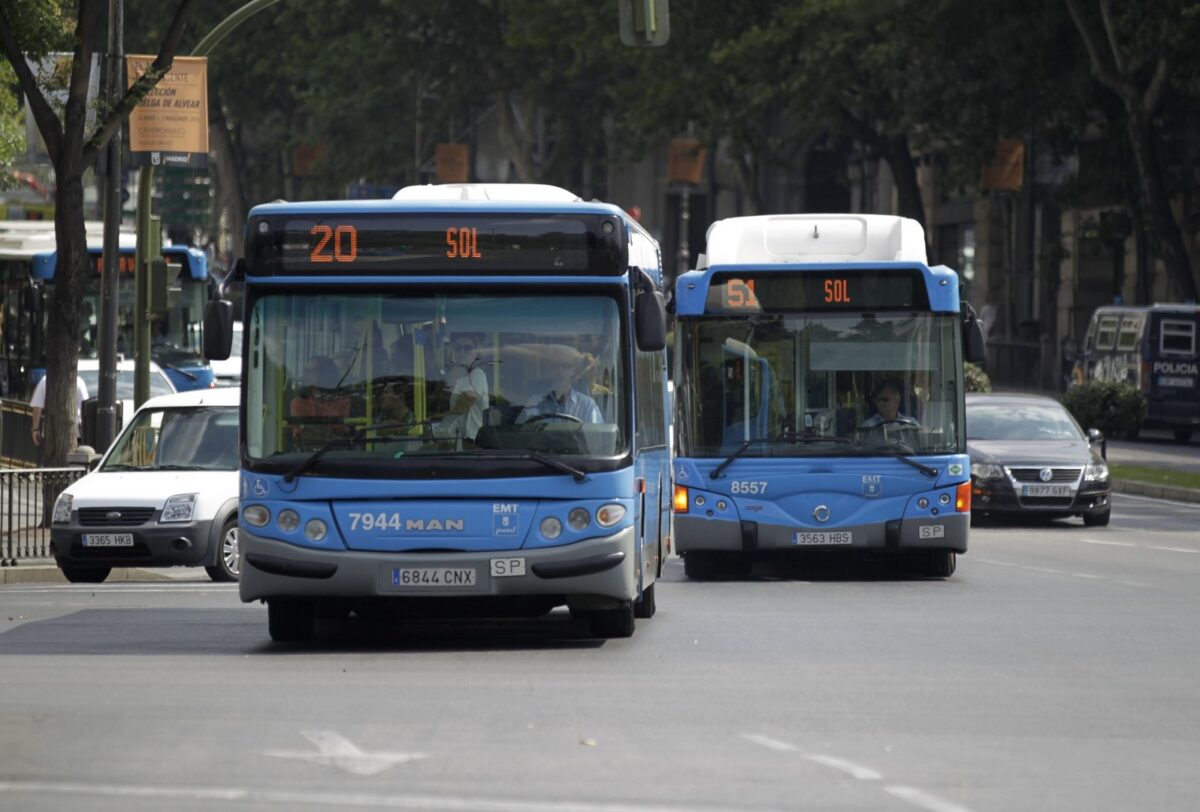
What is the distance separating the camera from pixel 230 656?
12750 millimetres

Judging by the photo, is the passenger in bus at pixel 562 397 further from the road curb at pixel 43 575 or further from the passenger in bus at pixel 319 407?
the road curb at pixel 43 575

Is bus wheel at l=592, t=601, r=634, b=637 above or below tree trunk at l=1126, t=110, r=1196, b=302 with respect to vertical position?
below

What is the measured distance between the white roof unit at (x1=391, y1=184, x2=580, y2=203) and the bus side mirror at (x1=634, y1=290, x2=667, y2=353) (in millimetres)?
1152

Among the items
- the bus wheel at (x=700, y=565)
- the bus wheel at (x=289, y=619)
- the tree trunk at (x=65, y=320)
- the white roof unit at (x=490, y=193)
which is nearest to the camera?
the bus wheel at (x=289, y=619)

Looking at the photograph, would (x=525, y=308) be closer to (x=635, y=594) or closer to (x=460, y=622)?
(x=635, y=594)

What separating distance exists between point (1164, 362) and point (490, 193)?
29.9 metres

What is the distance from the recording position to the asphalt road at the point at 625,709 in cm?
842

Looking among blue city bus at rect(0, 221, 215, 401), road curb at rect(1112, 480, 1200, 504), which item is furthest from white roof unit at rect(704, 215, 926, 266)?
blue city bus at rect(0, 221, 215, 401)

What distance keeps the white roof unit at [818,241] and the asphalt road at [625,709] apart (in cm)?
331

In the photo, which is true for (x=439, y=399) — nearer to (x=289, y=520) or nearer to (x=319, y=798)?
(x=289, y=520)

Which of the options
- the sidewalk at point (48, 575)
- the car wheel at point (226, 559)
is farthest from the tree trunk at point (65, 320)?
the car wheel at point (226, 559)

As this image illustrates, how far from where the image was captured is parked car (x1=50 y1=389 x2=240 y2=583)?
19328 mm

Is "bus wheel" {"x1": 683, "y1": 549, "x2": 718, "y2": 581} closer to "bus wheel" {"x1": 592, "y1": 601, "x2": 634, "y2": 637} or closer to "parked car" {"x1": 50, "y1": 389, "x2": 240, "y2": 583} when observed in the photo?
"parked car" {"x1": 50, "y1": 389, "x2": 240, "y2": 583}

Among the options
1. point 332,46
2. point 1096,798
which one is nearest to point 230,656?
point 1096,798
